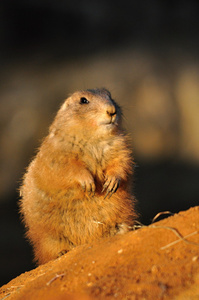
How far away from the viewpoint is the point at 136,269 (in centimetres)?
259

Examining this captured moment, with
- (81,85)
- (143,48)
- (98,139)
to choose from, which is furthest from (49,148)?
(143,48)

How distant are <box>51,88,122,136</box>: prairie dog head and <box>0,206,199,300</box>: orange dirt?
4.33 feet

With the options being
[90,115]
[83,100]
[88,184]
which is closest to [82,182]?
[88,184]

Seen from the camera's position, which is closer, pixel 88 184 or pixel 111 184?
pixel 88 184

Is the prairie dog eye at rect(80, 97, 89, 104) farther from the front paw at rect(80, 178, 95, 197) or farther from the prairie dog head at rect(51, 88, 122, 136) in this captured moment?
the front paw at rect(80, 178, 95, 197)

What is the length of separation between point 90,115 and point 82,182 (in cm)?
76

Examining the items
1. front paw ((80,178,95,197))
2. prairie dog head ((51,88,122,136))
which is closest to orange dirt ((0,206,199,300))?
front paw ((80,178,95,197))

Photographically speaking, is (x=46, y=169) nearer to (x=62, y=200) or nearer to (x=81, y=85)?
(x=62, y=200)

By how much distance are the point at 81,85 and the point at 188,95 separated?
10.2 ft

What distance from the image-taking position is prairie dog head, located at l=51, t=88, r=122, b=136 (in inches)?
164

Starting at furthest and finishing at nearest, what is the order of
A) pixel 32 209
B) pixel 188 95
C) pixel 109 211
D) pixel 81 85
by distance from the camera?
pixel 188 95 < pixel 81 85 < pixel 32 209 < pixel 109 211

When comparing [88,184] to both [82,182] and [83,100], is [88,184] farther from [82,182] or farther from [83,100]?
[83,100]

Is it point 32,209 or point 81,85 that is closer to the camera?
point 32,209

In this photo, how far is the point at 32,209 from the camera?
4426 millimetres
